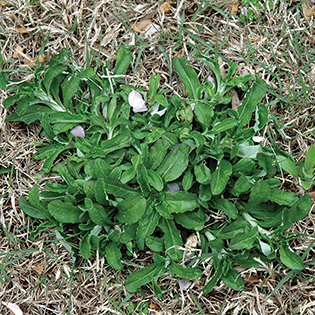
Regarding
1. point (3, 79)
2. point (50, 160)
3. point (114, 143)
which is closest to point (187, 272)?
point (114, 143)

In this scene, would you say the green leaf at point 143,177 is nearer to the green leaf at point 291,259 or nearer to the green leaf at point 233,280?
the green leaf at point 233,280

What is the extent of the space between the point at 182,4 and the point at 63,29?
898 millimetres

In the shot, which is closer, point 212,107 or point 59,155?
point 212,107

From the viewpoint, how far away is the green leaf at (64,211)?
212cm

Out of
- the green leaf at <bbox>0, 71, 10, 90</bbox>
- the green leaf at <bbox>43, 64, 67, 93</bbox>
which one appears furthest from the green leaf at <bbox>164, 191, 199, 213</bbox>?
the green leaf at <bbox>0, 71, 10, 90</bbox>

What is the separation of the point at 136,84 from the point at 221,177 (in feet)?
3.04

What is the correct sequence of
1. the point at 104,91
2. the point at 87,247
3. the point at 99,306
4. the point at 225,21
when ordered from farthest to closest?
1. the point at 225,21
2. the point at 104,91
3. the point at 99,306
4. the point at 87,247

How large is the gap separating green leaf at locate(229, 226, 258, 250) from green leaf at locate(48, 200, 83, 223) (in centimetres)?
95

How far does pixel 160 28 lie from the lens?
261cm

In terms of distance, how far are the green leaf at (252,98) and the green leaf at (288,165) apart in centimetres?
37

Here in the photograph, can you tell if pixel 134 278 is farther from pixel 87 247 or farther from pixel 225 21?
pixel 225 21

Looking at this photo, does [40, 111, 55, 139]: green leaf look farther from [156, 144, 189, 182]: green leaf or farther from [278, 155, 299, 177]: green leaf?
[278, 155, 299, 177]: green leaf

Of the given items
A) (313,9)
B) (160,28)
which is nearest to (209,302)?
(160,28)

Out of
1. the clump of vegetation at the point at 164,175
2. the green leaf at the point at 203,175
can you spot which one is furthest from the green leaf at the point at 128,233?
the green leaf at the point at 203,175
